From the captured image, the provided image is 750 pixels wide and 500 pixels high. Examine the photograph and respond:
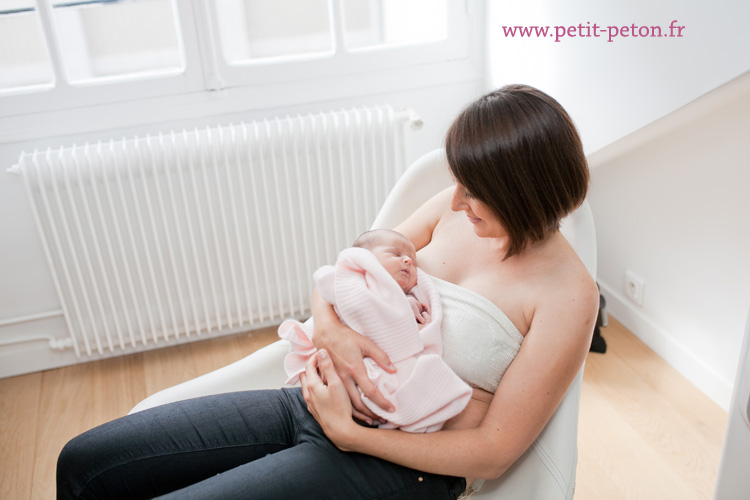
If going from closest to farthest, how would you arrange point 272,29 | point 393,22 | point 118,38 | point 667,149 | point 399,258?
point 399,258 < point 667,149 < point 118,38 < point 272,29 < point 393,22

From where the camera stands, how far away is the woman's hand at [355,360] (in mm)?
1246

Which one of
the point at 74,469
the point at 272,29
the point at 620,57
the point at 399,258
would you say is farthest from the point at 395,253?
the point at 272,29

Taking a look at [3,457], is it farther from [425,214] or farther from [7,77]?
[425,214]

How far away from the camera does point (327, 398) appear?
1.25m

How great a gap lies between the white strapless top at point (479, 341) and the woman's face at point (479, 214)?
0.12 metres

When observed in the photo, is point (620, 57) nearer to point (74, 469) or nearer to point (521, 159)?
point (521, 159)

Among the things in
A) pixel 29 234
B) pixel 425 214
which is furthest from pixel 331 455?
pixel 29 234

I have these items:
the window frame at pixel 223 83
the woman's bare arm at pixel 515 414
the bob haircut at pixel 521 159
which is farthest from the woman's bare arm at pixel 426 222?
the window frame at pixel 223 83

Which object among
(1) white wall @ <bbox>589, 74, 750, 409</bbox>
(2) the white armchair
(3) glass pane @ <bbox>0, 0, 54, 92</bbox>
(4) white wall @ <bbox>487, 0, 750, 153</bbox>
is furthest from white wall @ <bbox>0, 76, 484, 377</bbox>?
(1) white wall @ <bbox>589, 74, 750, 409</bbox>

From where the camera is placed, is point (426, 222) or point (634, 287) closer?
point (426, 222)

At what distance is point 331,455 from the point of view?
1215mm

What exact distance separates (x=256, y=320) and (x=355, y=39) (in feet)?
3.88

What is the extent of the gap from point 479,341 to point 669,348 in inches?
53.5

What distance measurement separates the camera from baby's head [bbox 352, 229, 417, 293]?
1368 mm
